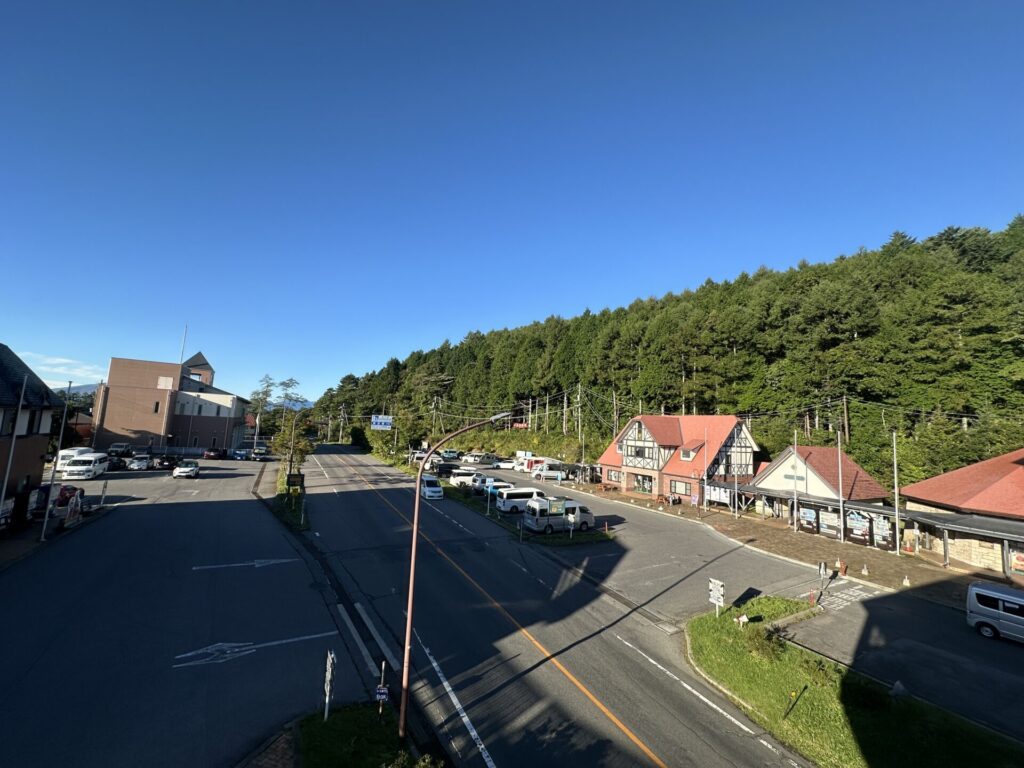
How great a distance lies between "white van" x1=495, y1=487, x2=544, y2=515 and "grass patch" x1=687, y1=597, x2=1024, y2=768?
2151cm

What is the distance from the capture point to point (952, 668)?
15.1 m

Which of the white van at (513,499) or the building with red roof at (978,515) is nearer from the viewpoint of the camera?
the building with red roof at (978,515)

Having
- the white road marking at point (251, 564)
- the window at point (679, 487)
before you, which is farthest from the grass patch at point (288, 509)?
the window at point (679, 487)

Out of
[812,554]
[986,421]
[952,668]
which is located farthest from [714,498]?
[952,668]

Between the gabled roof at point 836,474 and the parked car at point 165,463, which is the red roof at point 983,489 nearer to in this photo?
the gabled roof at point 836,474

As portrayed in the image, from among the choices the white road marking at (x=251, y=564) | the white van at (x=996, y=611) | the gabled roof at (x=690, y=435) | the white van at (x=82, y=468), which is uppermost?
the gabled roof at (x=690, y=435)

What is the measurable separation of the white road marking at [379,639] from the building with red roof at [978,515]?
29.0 metres

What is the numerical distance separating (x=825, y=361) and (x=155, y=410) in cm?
8940

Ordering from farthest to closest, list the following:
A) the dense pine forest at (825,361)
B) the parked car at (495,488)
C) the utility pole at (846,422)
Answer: the utility pole at (846,422)
the dense pine forest at (825,361)
the parked car at (495,488)

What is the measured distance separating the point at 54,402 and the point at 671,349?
206ft

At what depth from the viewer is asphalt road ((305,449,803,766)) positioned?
10.6 m

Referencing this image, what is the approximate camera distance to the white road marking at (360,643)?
13367 millimetres

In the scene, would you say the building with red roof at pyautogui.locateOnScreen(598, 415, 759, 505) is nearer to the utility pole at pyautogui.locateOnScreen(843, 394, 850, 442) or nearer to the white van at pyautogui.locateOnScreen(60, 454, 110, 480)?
the utility pole at pyautogui.locateOnScreen(843, 394, 850, 442)

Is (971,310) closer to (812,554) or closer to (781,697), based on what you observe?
(812,554)
